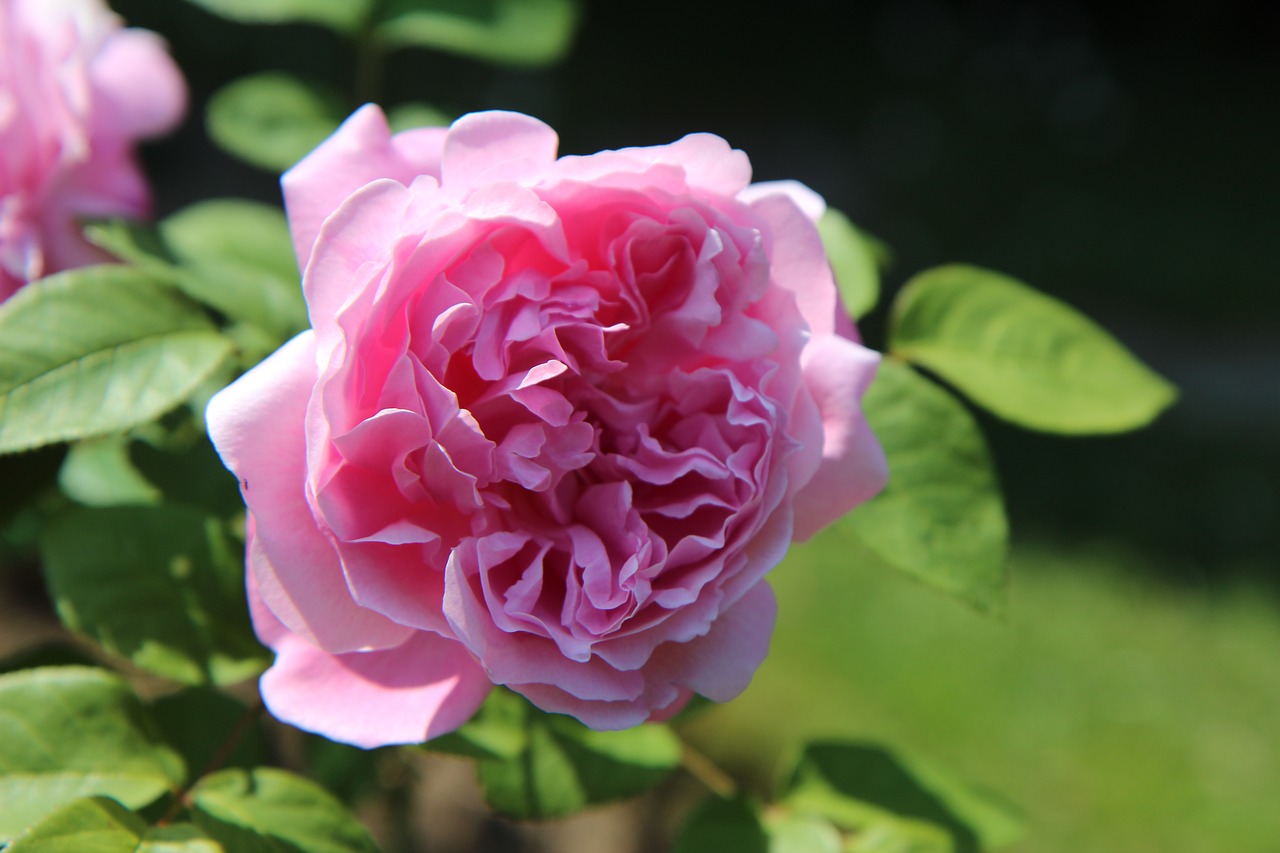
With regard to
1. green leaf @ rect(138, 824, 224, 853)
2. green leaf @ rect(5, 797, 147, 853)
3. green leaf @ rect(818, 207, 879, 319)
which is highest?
green leaf @ rect(818, 207, 879, 319)

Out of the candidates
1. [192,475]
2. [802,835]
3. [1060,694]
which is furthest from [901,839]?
[1060,694]

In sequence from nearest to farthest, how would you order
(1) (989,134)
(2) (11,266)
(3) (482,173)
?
(3) (482,173), (2) (11,266), (1) (989,134)

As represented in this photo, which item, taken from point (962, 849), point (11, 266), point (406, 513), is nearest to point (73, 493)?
point (11, 266)

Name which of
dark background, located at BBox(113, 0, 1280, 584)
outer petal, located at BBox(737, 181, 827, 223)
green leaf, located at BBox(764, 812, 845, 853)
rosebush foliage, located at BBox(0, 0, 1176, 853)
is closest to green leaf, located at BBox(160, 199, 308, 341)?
rosebush foliage, located at BBox(0, 0, 1176, 853)

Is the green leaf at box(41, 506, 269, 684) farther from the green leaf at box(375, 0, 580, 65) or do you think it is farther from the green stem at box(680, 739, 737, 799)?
the green leaf at box(375, 0, 580, 65)

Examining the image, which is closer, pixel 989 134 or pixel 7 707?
pixel 7 707

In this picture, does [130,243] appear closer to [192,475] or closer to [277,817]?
[192,475]

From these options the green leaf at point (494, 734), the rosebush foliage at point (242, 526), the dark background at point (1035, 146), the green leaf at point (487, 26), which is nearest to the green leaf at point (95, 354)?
the rosebush foliage at point (242, 526)

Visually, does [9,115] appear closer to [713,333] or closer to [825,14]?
[713,333]
